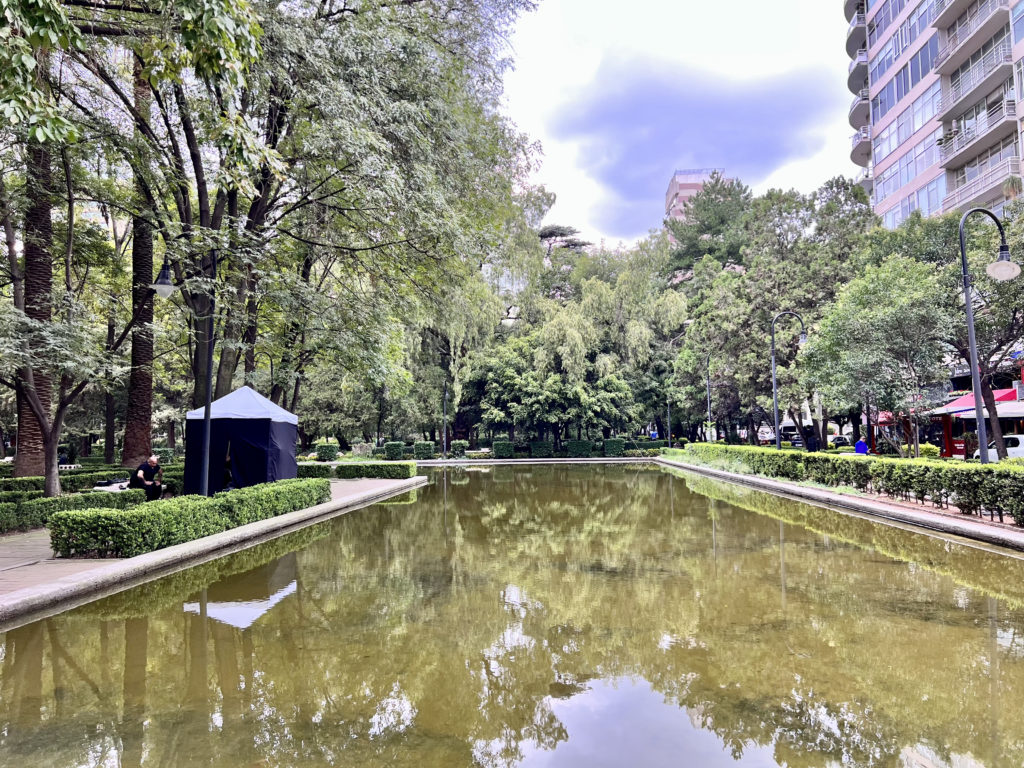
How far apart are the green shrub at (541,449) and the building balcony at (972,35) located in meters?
29.7

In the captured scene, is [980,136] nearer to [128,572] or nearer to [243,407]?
[243,407]

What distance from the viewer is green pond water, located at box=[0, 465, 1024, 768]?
386 centimetres

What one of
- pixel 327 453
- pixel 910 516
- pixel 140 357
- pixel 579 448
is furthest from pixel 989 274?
pixel 327 453

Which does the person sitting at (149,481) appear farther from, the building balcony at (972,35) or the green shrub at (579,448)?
the building balcony at (972,35)

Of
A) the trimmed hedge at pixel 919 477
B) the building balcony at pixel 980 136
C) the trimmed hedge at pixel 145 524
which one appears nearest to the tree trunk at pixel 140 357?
the trimmed hedge at pixel 145 524

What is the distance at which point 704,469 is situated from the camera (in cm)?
2945

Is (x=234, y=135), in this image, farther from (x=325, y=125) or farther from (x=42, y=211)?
(x=42, y=211)

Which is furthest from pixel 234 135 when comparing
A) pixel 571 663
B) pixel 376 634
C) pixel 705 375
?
pixel 705 375

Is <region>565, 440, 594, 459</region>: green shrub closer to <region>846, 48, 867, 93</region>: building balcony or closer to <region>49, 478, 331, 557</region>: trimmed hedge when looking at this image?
<region>846, 48, 867, 93</region>: building balcony

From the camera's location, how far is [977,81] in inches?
1099

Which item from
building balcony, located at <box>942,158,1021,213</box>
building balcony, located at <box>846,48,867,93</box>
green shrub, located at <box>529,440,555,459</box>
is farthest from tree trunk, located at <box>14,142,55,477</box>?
building balcony, located at <box>846,48,867,93</box>

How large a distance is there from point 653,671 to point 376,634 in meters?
2.53

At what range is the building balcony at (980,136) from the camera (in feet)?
85.3

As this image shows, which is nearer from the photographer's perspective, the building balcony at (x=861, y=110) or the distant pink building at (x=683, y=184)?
the building balcony at (x=861, y=110)
